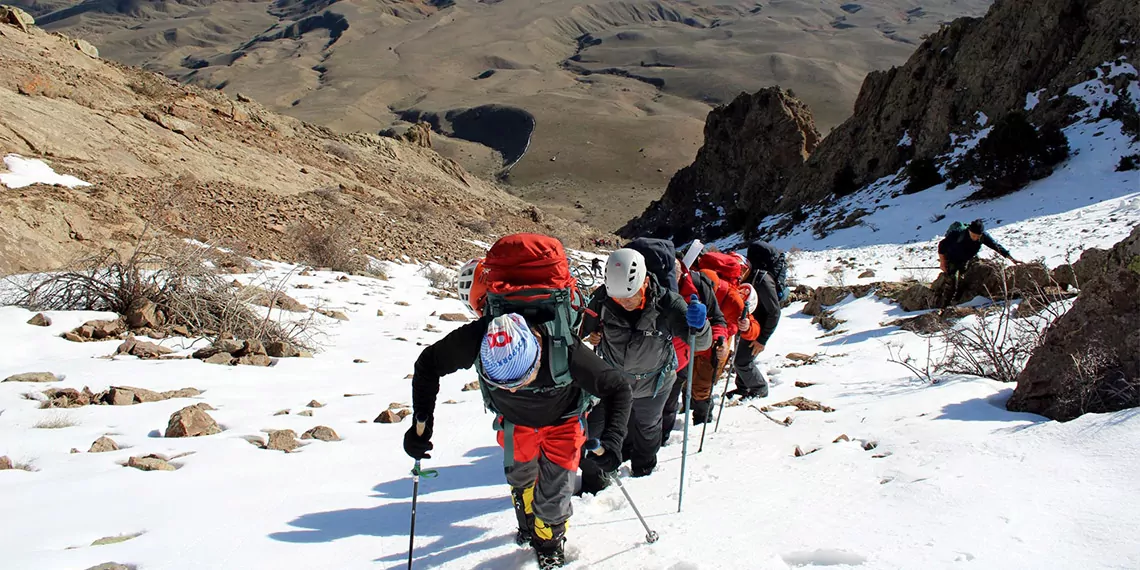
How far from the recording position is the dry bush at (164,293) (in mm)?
7783

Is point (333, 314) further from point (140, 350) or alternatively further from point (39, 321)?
point (39, 321)

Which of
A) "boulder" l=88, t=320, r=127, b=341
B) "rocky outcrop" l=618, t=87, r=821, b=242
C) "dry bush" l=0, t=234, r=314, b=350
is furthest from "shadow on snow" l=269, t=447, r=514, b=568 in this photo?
Result: "rocky outcrop" l=618, t=87, r=821, b=242

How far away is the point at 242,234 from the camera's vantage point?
12.4 meters

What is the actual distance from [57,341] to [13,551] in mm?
4610

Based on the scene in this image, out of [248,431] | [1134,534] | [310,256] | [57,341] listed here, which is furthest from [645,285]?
[310,256]

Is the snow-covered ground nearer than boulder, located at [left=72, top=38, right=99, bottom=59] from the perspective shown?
Yes

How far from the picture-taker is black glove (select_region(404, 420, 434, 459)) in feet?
11.1

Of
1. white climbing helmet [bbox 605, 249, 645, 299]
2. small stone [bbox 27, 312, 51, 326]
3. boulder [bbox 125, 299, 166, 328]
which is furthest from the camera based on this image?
boulder [bbox 125, 299, 166, 328]

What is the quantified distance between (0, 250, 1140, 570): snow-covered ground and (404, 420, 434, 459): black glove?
564 millimetres

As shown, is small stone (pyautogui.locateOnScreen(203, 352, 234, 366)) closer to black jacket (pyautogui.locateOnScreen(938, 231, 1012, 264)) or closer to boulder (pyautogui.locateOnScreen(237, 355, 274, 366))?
boulder (pyautogui.locateOnScreen(237, 355, 274, 366))

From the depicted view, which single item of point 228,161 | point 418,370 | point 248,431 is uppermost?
point 228,161

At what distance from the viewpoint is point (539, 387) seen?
3381 millimetres

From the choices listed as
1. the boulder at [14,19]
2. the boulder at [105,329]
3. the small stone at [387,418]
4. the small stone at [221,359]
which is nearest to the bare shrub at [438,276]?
the small stone at [221,359]

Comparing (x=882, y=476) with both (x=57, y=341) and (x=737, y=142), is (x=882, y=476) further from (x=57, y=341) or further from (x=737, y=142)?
(x=737, y=142)
